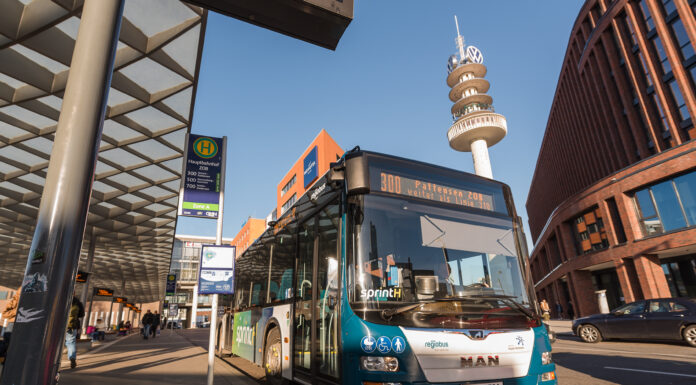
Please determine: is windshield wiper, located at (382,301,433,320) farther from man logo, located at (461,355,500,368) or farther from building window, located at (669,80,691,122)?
building window, located at (669,80,691,122)

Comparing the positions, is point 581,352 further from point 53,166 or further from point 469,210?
point 53,166

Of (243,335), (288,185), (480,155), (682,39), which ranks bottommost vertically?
(243,335)

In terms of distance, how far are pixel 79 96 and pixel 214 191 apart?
4370 millimetres

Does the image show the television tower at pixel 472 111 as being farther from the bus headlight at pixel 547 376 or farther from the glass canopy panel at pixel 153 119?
the bus headlight at pixel 547 376

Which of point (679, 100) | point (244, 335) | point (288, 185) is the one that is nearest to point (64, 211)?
Answer: point (244, 335)

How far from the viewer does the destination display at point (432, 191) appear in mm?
4570

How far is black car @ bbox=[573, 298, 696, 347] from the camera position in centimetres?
1036

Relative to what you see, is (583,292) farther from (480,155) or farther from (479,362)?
(479,362)

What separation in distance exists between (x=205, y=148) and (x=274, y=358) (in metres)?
4.04

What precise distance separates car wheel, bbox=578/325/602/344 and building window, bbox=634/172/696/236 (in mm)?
11337

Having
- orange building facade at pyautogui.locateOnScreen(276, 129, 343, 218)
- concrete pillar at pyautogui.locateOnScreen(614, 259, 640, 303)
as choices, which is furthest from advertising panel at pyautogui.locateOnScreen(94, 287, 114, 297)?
concrete pillar at pyautogui.locateOnScreen(614, 259, 640, 303)

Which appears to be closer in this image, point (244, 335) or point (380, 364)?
point (380, 364)

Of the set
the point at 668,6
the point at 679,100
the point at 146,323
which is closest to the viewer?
the point at 146,323

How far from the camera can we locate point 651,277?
20688mm
